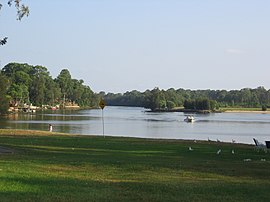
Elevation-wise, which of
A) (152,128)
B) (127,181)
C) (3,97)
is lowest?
(152,128)

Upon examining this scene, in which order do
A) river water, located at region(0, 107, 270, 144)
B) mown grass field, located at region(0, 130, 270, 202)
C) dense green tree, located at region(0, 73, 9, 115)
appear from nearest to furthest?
mown grass field, located at region(0, 130, 270, 202) < river water, located at region(0, 107, 270, 144) < dense green tree, located at region(0, 73, 9, 115)

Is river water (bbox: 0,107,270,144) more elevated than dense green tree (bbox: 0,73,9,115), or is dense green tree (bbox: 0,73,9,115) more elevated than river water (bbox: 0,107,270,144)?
dense green tree (bbox: 0,73,9,115)

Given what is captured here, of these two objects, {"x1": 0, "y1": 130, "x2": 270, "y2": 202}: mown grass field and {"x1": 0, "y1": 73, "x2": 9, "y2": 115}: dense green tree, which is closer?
{"x1": 0, "y1": 130, "x2": 270, "y2": 202}: mown grass field

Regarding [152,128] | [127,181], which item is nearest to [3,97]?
[152,128]

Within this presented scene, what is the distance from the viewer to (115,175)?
1448 cm

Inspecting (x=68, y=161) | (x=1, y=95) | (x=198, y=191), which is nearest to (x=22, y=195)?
(x=198, y=191)

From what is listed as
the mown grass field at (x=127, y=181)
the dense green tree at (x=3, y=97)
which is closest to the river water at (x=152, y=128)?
the dense green tree at (x=3, y=97)

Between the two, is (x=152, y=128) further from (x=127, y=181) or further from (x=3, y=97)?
(x=127, y=181)

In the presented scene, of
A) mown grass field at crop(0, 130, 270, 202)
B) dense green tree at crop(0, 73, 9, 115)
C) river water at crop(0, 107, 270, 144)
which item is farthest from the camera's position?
dense green tree at crop(0, 73, 9, 115)

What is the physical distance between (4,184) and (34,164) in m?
5.06

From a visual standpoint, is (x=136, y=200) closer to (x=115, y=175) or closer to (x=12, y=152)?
(x=115, y=175)

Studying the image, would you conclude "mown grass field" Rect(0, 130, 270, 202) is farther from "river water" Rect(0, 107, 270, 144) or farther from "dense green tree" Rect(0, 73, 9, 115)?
"dense green tree" Rect(0, 73, 9, 115)

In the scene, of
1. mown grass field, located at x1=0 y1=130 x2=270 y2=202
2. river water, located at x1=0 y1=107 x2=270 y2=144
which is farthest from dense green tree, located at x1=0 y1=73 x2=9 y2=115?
mown grass field, located at x1=0 y1=130 x2=270 y2=202

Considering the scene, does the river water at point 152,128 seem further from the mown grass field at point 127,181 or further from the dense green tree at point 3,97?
the mown grass field at point 127,181
